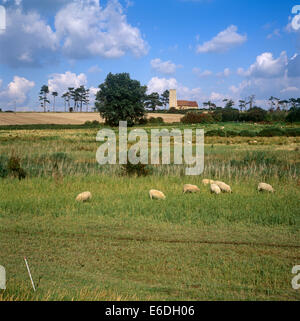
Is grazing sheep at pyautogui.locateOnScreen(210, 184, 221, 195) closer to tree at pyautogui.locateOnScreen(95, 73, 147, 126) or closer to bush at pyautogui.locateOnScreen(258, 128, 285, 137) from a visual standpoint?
bush at pyautogui.locateOnScreen(258, 128, 285, 137)

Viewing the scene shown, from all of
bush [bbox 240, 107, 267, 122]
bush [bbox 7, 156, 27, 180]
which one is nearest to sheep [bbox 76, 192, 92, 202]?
bush [bbox 7, 156, 27, 180]

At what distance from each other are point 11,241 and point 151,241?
9.77 ft

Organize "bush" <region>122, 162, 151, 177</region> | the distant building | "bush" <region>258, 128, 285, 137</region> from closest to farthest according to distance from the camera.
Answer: "bush" <region>122, 162, 151, 177</region>, "bush" <region>258, 128, 285, 137</region>, the distant building

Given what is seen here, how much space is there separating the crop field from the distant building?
404ft

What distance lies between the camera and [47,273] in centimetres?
636

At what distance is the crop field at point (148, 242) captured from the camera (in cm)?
579

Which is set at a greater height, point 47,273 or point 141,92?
point 141,92

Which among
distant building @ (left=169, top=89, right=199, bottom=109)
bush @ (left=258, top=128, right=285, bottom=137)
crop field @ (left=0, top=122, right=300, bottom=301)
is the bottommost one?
crop field @ (left=0, top=122, right=300, bottom=301)

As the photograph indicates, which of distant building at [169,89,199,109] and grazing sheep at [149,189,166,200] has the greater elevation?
distant building at [169,89,199,109]

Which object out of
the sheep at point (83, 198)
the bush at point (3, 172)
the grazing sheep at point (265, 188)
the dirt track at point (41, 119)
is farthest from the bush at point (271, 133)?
the dirt track at point (41, 119)

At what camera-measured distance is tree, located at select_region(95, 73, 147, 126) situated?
6934cm
